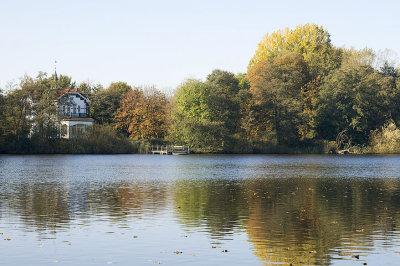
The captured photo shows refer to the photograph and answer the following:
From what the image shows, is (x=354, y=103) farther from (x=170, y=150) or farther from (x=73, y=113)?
(x=73, y=113)

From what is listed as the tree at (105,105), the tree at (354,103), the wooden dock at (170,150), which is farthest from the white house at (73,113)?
the tree at (354,103)

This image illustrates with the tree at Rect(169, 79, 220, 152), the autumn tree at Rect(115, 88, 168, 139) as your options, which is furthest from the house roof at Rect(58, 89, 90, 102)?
the tree at Rect(169, 79, 220, 152)

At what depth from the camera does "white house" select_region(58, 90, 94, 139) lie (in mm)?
116562

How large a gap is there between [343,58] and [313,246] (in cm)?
11357

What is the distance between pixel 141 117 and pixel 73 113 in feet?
52.9

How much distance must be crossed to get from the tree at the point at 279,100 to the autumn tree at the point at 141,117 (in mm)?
21112

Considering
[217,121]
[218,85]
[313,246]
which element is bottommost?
[313,246]

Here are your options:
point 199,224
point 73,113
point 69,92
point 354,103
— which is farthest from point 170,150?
point 199,224

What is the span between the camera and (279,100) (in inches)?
4528

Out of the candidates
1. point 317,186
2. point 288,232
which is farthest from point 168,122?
point 288,232

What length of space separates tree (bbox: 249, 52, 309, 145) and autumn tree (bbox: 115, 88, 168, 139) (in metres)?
21.1

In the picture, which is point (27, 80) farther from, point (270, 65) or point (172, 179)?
point (172, 179)

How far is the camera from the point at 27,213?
27062 millimetres

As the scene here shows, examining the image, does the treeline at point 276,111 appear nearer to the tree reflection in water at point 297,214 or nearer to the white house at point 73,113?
the white house at point 73,113
